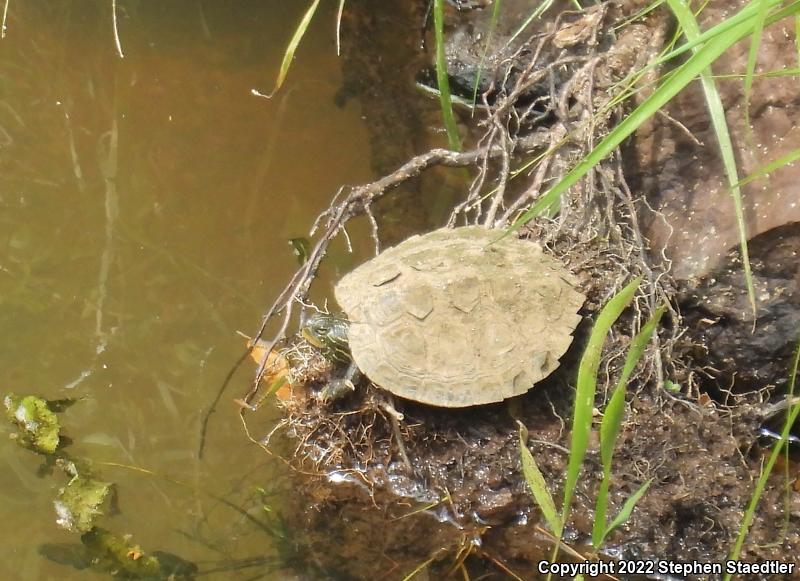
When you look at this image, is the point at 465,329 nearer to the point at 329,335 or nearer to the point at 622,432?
the point at 329,335

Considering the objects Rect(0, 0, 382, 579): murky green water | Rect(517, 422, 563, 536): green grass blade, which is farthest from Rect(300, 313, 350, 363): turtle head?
Rect(517, 422, 563, 536): green grass blade

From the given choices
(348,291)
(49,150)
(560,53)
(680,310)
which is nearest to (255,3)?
(49,150)

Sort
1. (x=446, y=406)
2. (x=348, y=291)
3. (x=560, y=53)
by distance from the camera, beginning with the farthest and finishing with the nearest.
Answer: (x=560, y=53)
(x=348, y=291)
(x=446, y=406)

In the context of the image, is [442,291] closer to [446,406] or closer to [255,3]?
[446,406]

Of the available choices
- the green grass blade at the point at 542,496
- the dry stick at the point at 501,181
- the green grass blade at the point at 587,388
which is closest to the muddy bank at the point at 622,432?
the dry stick at the point at 501,181

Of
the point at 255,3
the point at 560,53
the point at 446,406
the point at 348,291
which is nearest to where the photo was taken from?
the point at 446,406

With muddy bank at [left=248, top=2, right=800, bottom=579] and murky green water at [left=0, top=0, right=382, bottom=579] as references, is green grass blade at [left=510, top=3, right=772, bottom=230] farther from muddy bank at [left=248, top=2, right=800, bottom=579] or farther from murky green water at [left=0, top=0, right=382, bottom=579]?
murky green water at [left=0, top=0, right=382, bottom=579]
